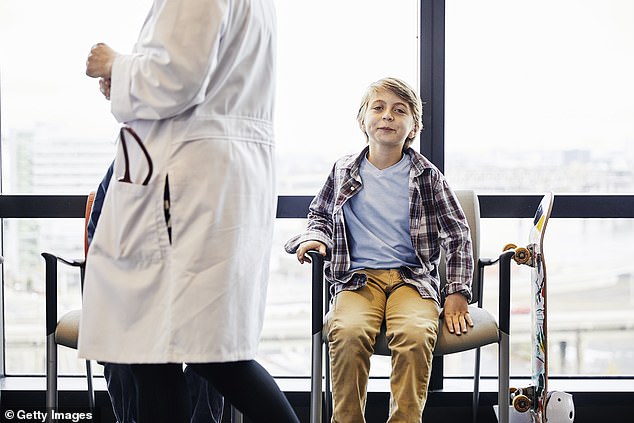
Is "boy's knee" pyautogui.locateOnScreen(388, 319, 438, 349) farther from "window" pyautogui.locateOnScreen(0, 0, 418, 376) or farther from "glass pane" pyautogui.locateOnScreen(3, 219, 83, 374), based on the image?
"glass pane" pyautogui.locateOnScreen(3, 219, 83, 374)

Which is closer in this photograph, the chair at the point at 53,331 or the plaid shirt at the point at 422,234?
the chair at the point at 53,331

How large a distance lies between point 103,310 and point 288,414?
0.44m

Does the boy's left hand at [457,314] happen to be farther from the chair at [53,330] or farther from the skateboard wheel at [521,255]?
the chair at [53,330]

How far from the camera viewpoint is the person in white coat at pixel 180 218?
151 cm

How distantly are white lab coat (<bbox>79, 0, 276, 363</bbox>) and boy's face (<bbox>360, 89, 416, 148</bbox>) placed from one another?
30.8 inches

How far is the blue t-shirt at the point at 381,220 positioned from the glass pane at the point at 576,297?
18.8 inches

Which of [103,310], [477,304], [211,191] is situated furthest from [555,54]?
[103,310]

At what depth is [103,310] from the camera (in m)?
1.58

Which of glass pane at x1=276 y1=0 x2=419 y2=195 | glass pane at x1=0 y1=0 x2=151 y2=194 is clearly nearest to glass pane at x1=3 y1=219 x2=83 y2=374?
glass pane at x1=0 y1=0 x2=151 y2=194

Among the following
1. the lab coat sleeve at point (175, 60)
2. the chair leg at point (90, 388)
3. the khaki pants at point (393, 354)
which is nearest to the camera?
the lab coat sleeve at point (175, 60)

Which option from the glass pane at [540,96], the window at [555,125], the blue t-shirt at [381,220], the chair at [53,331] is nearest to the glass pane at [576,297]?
the window at [555,125]

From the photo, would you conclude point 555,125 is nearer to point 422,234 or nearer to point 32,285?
point 422,234

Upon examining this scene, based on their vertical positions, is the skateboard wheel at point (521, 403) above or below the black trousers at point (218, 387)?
below

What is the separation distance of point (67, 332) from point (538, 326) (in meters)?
1.34
